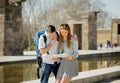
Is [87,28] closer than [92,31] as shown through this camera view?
Yes

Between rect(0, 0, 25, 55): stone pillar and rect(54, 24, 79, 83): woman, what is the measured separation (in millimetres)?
16734

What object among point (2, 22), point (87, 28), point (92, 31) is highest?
point (2, 22)

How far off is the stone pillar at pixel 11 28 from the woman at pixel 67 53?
16.7 metres

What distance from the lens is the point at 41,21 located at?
4762 centimetres

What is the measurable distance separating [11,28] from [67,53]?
17.2 m

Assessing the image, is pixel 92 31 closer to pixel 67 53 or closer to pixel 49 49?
pixel 49 49

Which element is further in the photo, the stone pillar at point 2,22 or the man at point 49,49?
the stone pillar at point 2,22

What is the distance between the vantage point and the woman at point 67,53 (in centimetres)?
588

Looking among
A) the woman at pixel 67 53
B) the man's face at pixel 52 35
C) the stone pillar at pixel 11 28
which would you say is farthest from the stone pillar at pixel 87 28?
the woman at pixel 67 53

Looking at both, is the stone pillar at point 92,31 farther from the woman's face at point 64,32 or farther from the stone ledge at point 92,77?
the woman's face at point 64,32

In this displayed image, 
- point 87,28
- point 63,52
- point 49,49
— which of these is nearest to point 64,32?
point 63,52

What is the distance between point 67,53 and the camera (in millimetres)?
5887

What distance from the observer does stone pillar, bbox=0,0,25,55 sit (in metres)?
22.4

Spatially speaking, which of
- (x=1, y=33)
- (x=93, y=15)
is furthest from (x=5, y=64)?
(x=93, y=15)
